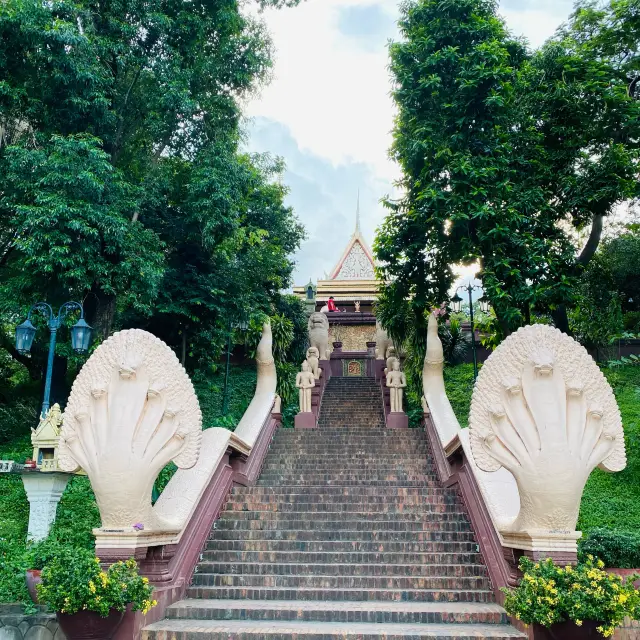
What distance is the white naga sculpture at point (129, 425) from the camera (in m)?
5.12

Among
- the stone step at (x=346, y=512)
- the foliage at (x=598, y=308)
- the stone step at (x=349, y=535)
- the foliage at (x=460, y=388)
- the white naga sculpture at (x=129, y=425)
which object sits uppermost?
the foliage at (x=598, y=308)

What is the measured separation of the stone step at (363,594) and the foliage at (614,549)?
1.08 metres

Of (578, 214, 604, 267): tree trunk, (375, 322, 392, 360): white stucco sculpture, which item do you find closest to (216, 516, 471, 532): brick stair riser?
(578, 214, 604, 267): tree trunk

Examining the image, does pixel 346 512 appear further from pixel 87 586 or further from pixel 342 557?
pixel 87 586

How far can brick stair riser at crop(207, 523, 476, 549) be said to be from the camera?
6.78 meters

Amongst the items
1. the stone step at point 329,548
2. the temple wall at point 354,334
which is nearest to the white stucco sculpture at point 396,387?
the stone step at point 329,548

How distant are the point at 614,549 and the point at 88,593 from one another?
4777 mm

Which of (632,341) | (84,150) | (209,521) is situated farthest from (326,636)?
(632,341)

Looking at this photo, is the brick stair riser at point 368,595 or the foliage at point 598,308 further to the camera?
the foliage at point 598,308

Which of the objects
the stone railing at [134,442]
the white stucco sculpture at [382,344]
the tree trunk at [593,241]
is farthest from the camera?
the white stucco sculpture at [382,344]

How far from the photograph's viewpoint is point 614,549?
230 inches

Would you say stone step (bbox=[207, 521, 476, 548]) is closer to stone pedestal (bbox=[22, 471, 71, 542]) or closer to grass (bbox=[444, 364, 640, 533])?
grass (bbox=[444, 364, 640, 533])

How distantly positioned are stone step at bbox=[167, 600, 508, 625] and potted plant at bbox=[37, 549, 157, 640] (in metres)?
0.81

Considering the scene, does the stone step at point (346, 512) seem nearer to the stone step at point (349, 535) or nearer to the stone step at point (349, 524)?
the stone step at point (349, 524)
